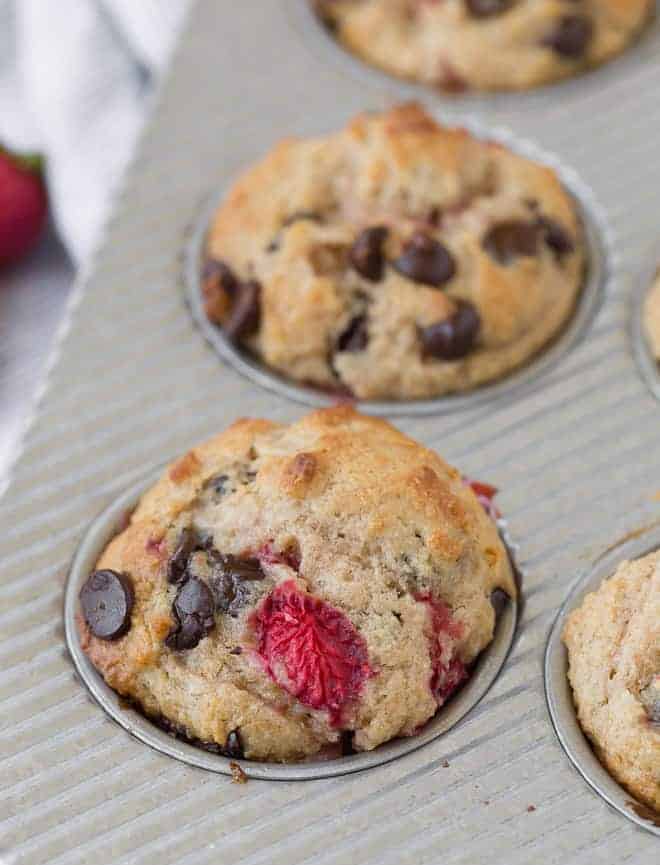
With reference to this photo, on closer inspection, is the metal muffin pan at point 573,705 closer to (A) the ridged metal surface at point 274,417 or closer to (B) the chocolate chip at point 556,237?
(A) the ridged metal surface at point 274,417

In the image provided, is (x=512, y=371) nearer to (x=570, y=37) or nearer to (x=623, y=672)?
(x=623, y=672)

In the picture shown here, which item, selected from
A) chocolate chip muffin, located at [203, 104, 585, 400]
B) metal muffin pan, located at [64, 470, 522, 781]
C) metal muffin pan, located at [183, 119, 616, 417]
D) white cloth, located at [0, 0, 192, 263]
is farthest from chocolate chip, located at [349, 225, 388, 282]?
white cloth, located at [0, 0, 192, 263]

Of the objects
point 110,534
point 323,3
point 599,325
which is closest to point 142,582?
point 110,534

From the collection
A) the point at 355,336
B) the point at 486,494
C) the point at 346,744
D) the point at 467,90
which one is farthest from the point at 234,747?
the point at 467,90

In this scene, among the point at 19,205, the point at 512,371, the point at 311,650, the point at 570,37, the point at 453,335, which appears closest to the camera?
the point at 311,650

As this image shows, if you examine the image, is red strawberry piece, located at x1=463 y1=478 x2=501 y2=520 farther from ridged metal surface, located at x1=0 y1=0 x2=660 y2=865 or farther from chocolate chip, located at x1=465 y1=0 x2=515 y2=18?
chocolate chip, located at x1=465 y1=0 x2=515 y2=18

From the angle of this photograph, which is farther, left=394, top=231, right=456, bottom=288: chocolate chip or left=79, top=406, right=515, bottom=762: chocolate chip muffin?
left=394, top=231, right=456, bottom=288: chocolate chip

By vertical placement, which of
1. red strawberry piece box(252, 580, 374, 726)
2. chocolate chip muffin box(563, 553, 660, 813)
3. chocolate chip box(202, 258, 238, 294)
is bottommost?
chocolate chip muffin box(563, 553, 660, 813)
